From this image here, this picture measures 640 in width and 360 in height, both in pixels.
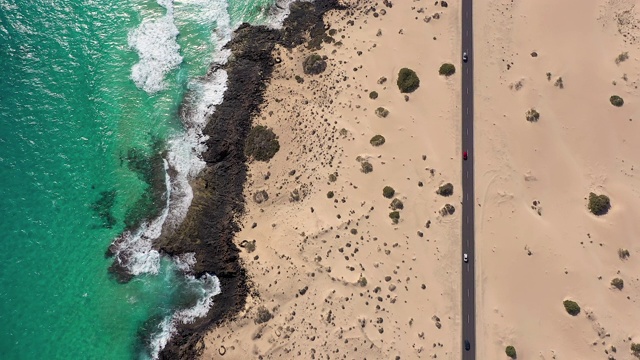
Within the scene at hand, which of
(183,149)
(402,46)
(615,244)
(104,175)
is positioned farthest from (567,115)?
(104,175)

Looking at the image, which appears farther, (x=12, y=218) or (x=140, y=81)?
(x=140, y=81)

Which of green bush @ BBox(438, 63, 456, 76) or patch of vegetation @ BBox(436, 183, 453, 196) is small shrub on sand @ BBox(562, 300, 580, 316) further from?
green bush @ BBox(438, 63, 456, 76)

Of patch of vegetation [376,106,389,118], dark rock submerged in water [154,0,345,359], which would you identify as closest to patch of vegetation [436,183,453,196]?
patch of vegetation [376,106,389,118]

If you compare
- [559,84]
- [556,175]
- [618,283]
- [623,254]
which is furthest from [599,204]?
[559,84]

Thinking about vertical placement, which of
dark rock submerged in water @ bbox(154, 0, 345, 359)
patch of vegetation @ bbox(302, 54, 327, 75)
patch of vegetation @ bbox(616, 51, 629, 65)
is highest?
patch of vegetation @ bbox(616, 51, 629, 65)

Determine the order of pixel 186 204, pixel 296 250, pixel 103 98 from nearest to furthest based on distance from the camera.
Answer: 1. pixel 296 250
2. pixel 186 204
3. pixel 103 98

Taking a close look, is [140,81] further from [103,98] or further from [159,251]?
[159,251]

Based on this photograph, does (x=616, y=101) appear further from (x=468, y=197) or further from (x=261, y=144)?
(x=261, y=144)
